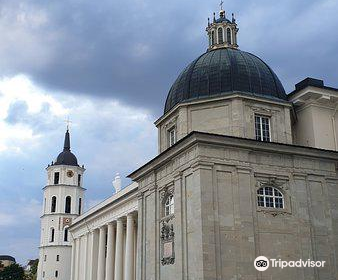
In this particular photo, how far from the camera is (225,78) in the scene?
32.5 meters

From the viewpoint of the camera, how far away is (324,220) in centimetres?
2930

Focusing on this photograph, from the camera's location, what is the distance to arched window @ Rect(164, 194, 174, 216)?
30311 millimetres

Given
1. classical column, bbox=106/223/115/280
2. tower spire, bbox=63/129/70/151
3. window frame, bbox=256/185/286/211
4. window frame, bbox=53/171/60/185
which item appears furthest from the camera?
tower spire, bbox=63/129/70/151

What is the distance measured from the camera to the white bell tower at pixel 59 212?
81056 millimetres

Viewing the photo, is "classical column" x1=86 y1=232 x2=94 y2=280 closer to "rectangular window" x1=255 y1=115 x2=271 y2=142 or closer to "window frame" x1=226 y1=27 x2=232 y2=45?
"window frame" x1=226 y1=27 x2=232 y2=45

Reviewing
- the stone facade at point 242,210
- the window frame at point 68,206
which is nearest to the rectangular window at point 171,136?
the stone facade at point 242,210

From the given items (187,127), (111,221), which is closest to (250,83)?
(187,127)

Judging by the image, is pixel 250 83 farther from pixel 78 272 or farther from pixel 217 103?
pixel 78 272

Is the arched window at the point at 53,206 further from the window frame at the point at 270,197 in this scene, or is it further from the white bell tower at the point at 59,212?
the window frame at the point at 270,197

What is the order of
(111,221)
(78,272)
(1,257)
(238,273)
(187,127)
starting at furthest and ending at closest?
(1,257)
(78,272)
(111,221)
(187,127)
(238,273)

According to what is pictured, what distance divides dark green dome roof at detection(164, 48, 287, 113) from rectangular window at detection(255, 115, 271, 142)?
1498 mm

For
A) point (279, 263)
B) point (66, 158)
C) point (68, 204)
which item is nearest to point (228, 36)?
point (279, 263)

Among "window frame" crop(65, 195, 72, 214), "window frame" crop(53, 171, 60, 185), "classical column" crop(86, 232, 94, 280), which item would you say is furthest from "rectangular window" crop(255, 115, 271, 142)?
"window frame" crop(53, 171, 60, 185)

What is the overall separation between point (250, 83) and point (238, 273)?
474 inches
